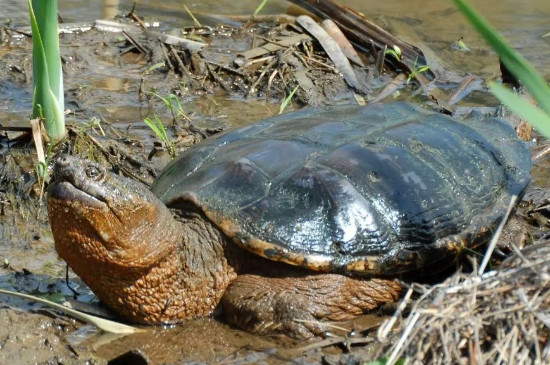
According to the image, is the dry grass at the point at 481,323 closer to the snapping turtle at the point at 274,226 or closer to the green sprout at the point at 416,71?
the snapping turtle at the point at 274,226

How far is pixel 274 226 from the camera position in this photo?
371cm

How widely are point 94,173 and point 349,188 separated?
1079mm

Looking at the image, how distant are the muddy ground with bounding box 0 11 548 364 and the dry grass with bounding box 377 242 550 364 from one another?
6.0 inches

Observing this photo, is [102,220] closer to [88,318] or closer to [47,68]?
[88,318]

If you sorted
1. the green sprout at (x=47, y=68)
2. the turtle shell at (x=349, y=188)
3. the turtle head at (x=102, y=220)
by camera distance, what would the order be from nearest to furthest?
the turtle head at (x=102, y=220), the turtle shell at (x=349, y=188), the green sprout at (x=47, y=68)

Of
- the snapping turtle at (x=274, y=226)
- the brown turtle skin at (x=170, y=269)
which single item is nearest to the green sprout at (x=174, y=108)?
the snapping turtle at (x=274, y=226)

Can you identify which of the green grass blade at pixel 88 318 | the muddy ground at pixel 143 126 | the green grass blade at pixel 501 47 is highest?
the green grass blade at pixel 501 47

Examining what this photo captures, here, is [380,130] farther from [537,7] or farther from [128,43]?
[537,7]

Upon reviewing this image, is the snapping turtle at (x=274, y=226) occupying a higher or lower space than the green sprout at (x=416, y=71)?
higher

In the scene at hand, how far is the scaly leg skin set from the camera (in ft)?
12.3

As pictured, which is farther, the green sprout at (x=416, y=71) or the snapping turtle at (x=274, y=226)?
the green sprout at (x=416, y=71)

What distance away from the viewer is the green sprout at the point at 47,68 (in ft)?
14.6

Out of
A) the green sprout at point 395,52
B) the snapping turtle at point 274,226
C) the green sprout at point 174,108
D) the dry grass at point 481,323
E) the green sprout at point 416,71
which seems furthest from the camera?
the green sprout at point 395,52

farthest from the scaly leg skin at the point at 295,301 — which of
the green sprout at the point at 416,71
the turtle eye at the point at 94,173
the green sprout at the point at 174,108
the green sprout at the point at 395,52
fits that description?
the green sprout at the point at 395,52
